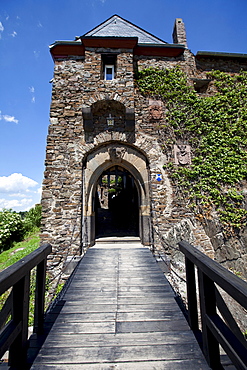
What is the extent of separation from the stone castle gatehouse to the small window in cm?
3

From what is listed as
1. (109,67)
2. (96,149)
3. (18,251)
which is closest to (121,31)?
(109,67)

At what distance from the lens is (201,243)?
5199 millimetres

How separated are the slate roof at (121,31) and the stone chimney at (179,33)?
0.54 m

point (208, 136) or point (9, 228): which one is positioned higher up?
point (208, 136)

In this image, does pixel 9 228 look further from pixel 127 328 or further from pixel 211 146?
pixel 211 146

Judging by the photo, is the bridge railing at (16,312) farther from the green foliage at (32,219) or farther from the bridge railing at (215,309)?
the green foliage at (32,219)

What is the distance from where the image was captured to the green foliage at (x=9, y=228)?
8800 mm

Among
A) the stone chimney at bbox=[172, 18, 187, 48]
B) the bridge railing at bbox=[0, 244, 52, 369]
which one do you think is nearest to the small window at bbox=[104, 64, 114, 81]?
the stone chimney at bbox=[172, 18, 187, 48]

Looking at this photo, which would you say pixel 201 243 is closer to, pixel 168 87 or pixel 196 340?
pixel 196 340

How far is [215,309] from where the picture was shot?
64.5 inches

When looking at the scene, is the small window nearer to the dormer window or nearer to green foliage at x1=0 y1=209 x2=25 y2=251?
the dormer window

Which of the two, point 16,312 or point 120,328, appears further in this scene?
point 120,328

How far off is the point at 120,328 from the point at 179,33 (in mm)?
9655

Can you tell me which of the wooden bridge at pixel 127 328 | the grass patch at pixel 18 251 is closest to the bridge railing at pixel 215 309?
the wooden bridge at pixel 127 328
